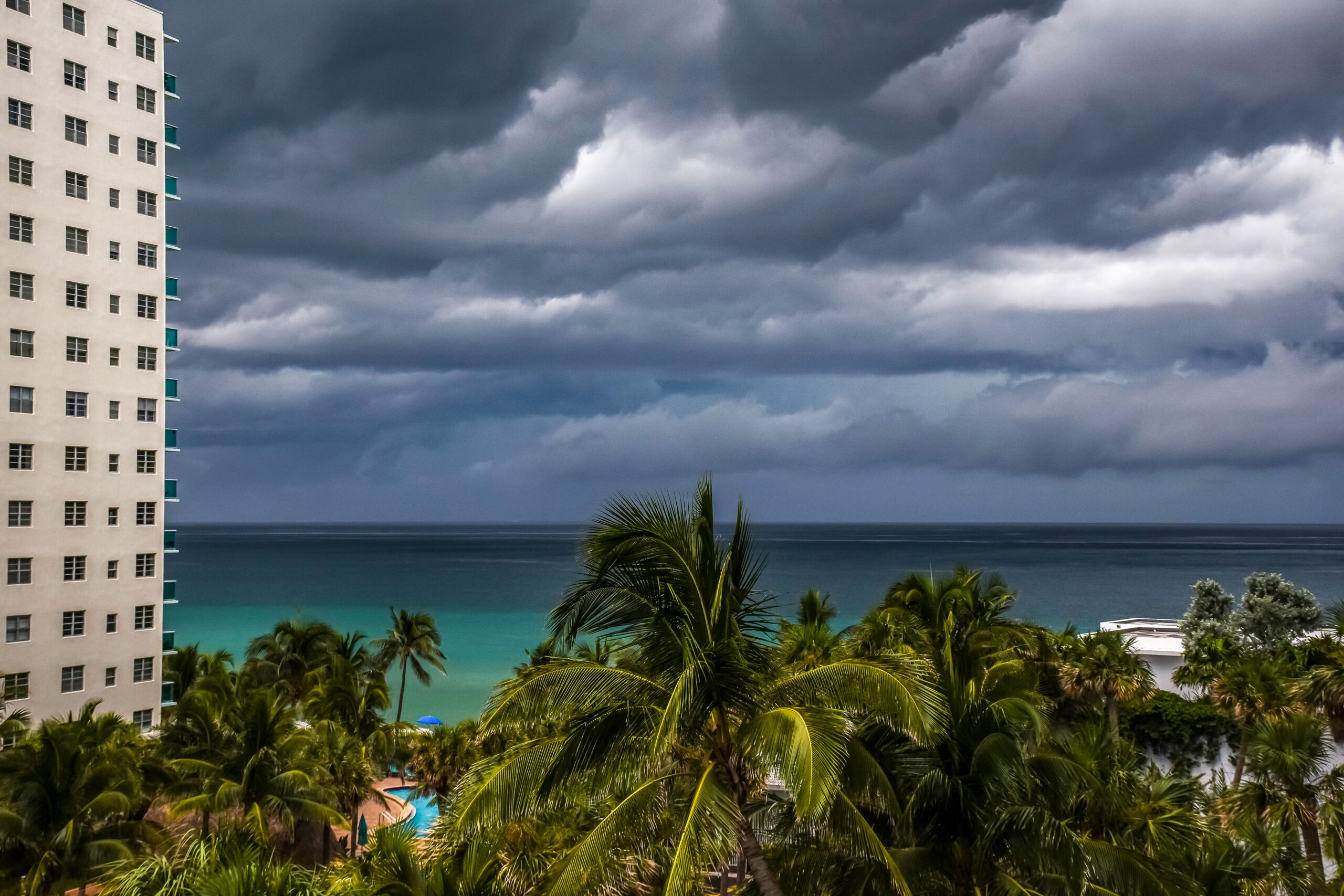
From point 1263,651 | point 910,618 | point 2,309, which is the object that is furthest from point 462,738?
point 1263,651

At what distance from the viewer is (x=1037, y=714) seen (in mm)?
13461

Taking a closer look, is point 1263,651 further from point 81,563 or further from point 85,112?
point 85,112

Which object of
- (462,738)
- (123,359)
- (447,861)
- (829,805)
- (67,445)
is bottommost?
(462,738)

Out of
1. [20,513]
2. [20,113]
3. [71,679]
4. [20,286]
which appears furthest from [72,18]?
[71,679]

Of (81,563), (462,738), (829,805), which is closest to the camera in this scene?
(829,805)

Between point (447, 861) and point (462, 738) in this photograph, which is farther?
point (462, 738)

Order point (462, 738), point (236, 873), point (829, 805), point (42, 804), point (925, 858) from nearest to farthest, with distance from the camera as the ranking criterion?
point (829, 805) → point (236, 873) → point (925, 858) → point (42, 804) → point (462, 738)

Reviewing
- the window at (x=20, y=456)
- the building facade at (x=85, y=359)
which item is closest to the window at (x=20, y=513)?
the building facade at (x=85, y=359)

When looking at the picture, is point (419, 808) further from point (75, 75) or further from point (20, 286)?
point (75, 75)

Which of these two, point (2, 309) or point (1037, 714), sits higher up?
point (2, 309)

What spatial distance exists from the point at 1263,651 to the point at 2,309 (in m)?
61.2

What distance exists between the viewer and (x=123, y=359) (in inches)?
1907

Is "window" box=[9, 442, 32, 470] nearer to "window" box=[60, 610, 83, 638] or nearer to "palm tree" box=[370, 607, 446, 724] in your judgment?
"window" box=[60, 610, 83, 638]

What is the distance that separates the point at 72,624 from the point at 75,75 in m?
27.4
